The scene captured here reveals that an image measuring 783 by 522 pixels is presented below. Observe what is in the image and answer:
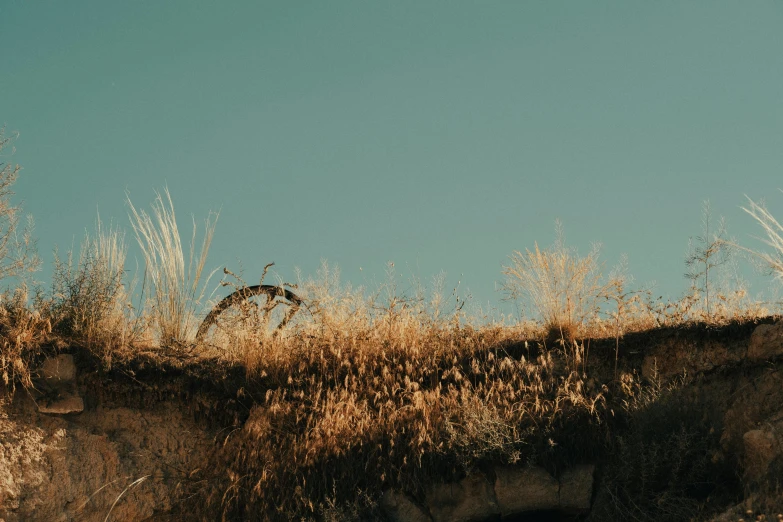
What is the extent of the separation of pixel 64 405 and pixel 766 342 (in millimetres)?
6556

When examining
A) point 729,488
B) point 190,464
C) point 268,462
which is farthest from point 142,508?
point 729,488

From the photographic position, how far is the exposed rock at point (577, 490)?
22.4 feet

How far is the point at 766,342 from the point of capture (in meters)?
7.14

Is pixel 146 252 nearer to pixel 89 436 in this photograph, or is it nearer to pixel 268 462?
pixel 89 436

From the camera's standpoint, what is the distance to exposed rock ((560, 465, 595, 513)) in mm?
6840

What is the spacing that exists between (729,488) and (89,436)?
576 centimetres

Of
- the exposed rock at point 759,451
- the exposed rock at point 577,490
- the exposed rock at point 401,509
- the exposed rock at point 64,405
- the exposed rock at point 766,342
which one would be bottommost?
the exposed rock at point 401,509

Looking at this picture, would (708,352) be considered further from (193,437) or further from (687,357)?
(193,437)

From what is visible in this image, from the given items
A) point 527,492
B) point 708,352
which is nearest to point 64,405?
point 527,492

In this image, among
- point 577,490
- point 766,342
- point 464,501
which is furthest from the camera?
point 766,342

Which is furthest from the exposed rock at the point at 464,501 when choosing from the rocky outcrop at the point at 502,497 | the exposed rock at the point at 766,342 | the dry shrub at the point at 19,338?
the dry shrub at the point at 19,338

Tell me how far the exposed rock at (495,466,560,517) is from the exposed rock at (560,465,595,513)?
6 cm

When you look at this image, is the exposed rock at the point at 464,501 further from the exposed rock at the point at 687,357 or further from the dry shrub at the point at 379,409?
the exposed rock at the point at 687,357

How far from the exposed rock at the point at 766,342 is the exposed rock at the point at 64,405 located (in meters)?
6.32
